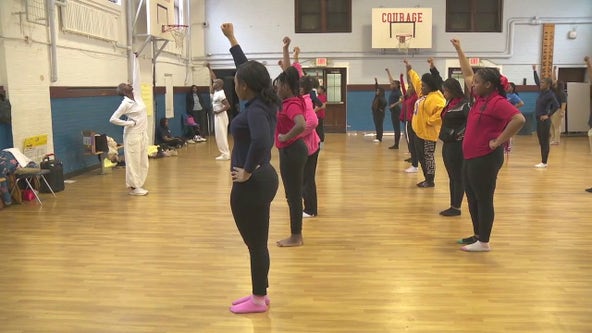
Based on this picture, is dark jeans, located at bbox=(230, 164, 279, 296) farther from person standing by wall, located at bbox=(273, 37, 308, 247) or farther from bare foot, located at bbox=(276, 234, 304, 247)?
bare foot, located at bbox=(276, 234, 304, 247)

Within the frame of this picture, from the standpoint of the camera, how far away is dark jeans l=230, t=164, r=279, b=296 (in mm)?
2936

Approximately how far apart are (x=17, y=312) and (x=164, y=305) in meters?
0.88

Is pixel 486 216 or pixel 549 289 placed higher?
pixel 486 216

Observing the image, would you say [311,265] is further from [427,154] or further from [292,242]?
[427,154]

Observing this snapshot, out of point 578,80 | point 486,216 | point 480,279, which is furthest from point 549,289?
point 578,80

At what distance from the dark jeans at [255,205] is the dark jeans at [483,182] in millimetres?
1870

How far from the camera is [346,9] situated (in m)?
15.6

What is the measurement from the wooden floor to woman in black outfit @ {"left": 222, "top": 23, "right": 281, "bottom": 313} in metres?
0.62

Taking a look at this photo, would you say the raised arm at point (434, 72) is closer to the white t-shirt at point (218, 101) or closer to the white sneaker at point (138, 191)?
the white sneaker at point (138, 191)

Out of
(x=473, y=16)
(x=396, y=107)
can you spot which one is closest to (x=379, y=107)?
(x=396, y=107)

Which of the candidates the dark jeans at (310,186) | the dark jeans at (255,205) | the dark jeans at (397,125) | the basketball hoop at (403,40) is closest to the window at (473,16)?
the basketball hoop at (403,40)

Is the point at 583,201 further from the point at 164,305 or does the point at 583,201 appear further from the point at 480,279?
the point at 164,305

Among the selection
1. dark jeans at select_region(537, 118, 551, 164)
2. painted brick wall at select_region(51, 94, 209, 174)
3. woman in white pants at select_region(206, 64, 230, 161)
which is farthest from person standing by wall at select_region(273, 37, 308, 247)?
dark jeans at select_region(537, 118, 551, 164)

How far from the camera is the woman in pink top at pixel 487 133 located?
3.92 metres
